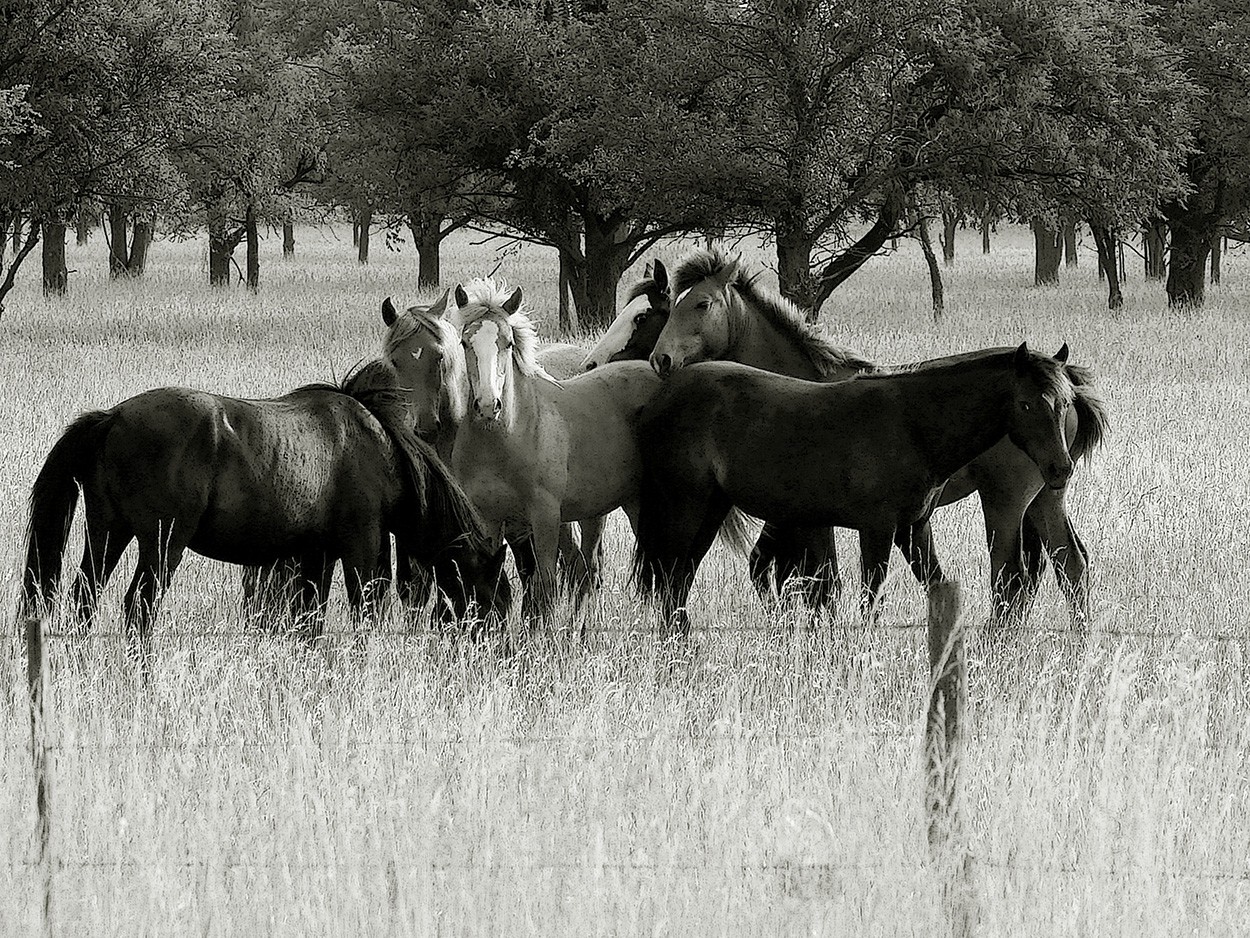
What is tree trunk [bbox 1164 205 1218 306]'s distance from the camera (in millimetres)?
30828

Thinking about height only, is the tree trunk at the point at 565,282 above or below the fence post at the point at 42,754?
above

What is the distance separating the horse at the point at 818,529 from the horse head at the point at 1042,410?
2.12ft

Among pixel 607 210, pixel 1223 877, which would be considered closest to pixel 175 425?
pixel 1223 877

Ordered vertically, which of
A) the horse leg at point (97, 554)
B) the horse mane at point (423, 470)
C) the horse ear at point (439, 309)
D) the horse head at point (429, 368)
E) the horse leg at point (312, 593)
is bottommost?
the horse leg at point (312, 593)

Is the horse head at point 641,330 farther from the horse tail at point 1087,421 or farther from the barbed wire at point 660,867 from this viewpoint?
the barbed wire at point 660,867

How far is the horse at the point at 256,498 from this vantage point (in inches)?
240

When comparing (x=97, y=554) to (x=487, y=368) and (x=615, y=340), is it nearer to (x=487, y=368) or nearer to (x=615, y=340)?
(x=487, y=368)

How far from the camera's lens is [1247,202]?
30562mm

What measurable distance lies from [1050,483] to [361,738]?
319 cm

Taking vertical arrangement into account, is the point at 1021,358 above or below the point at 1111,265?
below

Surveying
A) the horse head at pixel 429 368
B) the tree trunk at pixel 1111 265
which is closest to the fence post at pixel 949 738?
the horse head at pixel 429 368

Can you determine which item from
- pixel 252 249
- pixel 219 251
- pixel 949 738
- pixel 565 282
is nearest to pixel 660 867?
pixel 949 738

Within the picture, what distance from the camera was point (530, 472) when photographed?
724 cm

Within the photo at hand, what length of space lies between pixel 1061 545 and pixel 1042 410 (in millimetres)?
1551
